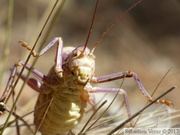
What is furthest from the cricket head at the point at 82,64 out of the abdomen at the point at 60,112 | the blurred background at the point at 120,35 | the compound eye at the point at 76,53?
the blurred background at the point at 120,35

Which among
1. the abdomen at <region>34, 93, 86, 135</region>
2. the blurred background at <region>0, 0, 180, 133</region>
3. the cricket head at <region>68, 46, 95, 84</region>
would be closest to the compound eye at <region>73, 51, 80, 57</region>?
the cricket head at <region>68, 46, 95, 84</region>

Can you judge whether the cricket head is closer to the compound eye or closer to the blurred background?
the compound eye

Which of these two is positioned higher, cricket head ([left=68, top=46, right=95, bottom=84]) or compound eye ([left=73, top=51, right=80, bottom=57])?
compound eye ([left=73, top=51, right=80, bottom=57])

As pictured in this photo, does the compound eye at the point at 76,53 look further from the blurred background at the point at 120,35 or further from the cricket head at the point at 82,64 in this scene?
the blurred background at the point at 120,35

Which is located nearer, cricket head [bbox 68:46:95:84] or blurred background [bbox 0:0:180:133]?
cricket head [bbox 68:46:95:84]

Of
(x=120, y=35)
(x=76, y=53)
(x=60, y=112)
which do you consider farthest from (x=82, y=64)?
(x=120, y=35)

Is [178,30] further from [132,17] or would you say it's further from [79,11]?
[79,11]

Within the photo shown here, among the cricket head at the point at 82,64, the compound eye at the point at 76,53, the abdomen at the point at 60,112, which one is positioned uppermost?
the compound eye at the point at 76,53

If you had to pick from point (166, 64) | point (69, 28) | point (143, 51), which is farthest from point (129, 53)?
point (69, 28)
